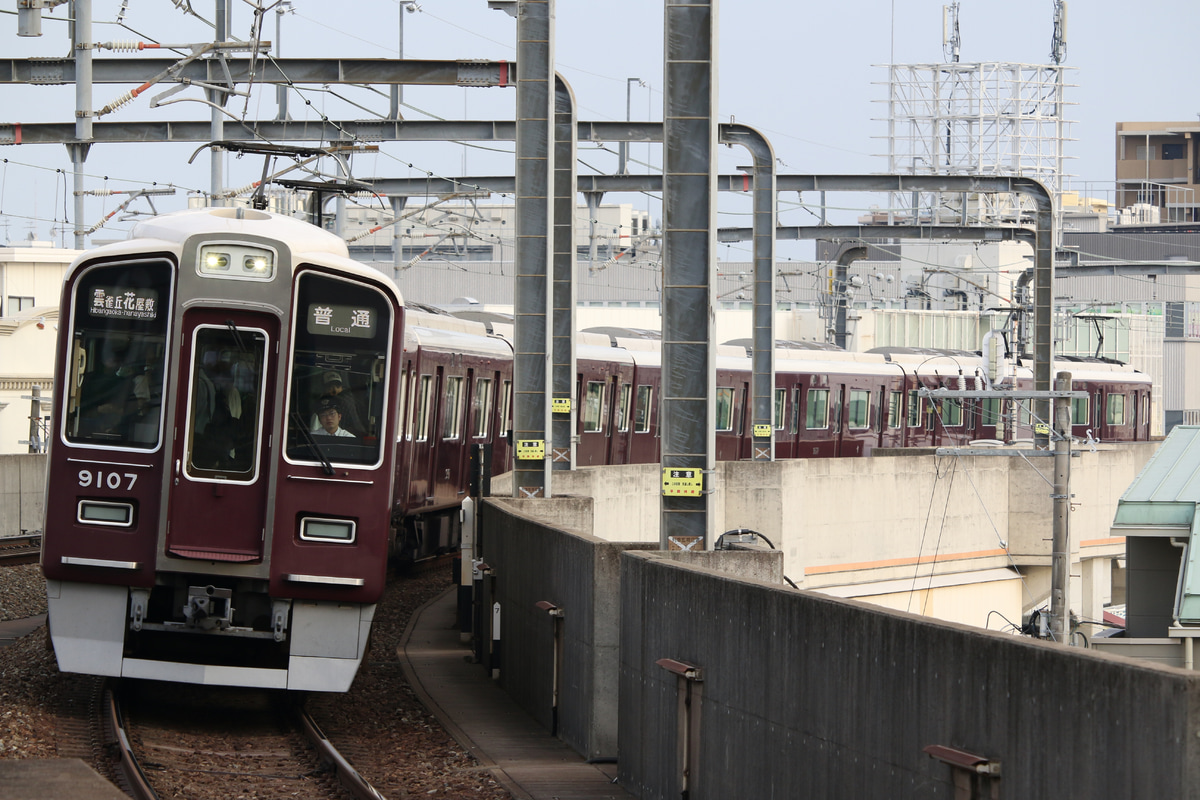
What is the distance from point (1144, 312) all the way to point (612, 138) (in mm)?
62988

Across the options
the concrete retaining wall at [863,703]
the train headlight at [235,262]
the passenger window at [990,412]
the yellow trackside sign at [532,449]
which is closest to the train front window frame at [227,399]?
the train headlight at [235,262]

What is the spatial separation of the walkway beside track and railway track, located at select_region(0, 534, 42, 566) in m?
8.02

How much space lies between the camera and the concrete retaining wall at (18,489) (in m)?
27.1

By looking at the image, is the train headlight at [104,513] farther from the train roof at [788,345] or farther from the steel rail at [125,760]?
the train roof at [788,345]

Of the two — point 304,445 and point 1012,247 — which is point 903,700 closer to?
point 304,445

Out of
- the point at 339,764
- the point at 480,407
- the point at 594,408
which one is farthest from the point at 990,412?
the point at 339,764

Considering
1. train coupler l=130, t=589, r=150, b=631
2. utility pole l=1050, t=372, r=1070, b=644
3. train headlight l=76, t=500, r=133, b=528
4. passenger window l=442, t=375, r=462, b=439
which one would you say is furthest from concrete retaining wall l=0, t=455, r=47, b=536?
train coupler l=130, t=589, r=150, b=631

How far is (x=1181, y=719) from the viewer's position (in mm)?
4812

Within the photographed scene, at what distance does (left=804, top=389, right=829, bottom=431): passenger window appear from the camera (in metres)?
34.3

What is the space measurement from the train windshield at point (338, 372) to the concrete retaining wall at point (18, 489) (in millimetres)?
17453

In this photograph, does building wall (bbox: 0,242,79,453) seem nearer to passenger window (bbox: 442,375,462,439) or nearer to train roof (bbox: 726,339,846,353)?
train roof (bbox: 726,339,846,353)

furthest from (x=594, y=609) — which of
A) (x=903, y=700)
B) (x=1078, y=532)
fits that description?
(x=1078, y=532)

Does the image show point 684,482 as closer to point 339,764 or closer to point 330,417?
point 330,417

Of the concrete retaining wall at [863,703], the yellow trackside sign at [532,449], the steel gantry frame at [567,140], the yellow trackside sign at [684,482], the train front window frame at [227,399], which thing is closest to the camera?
the concrete retaining wall at [863,703]
